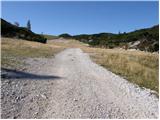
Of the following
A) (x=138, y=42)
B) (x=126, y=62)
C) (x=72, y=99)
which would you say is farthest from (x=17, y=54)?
(x=138, y=42)

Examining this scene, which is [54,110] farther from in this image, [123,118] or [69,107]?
[123,118]

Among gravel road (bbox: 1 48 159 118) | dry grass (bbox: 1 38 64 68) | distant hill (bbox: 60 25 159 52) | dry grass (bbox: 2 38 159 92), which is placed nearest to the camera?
gravel road (bbox: 1 48 159 118)

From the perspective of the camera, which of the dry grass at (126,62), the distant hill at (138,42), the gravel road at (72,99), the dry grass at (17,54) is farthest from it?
the distant hill at (138,42)

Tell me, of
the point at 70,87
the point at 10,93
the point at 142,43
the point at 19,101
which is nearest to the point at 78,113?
the point at 19,101

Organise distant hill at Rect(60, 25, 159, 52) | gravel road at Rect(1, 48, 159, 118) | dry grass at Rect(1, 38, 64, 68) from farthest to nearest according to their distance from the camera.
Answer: distant hill at Rect(60, 25, 159, 52), dry grass at Rect(1, 38, 64, 68), gravel road at Rect(1, 48, 159, 118)

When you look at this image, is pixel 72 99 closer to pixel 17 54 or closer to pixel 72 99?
pixel 72 99

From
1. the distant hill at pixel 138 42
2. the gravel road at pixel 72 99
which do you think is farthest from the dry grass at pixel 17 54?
the distant hill at pixel 138 42

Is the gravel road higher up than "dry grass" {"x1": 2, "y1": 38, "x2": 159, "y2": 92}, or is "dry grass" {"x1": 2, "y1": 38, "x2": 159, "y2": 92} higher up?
the gravel road

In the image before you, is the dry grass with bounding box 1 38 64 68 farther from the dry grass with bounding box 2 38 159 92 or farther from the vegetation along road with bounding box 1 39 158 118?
the vegetation along road with bounding box 1 39 158 118

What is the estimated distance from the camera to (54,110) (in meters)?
8.88

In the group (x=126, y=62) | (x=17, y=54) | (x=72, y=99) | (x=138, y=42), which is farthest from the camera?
(x=138, y=42)

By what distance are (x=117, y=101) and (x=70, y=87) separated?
8.92ft

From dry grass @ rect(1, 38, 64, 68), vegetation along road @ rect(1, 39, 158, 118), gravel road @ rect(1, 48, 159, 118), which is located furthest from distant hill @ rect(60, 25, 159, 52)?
vegetation along road @ rect(1, 39, 158, 118)

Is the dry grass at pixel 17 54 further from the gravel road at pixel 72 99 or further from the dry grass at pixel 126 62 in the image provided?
the gravel road at pixel 72 99
